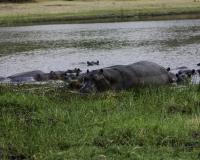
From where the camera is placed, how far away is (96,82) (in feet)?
29.6

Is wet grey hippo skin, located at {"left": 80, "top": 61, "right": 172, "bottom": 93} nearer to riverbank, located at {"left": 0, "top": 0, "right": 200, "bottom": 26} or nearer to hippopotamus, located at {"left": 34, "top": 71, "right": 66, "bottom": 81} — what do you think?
hippopotamus, located at {"left": 34, "top": 71, "right": 66, "bottom": 81}

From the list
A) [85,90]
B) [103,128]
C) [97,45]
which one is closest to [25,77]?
[85,90]

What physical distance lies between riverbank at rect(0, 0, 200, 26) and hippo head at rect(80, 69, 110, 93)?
1104 inches

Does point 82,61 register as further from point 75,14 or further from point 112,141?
point 75,14

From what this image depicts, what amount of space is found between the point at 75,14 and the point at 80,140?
35.9 m

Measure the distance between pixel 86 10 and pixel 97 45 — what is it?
67.7 feet

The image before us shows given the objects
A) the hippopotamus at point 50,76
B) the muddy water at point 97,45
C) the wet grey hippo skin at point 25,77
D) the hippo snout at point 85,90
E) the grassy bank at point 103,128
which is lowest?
the muddy water at point 97,45

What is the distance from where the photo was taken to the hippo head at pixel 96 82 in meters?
8.84

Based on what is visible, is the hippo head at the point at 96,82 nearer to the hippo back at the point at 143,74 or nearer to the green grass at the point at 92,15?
the hippo back at the point at 143,74

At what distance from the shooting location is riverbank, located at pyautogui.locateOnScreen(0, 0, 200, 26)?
3881 centimetres

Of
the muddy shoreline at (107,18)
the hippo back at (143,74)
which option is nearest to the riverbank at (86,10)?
the muddy shoreline at (107,18)

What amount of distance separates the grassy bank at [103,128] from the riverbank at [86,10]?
30.2 metres

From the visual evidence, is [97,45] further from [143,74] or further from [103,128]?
[103,128]

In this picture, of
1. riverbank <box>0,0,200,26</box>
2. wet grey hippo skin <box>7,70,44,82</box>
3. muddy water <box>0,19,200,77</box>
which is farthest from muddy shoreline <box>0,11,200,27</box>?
wet grey hippo skin <box>7,70,44,82</box>
